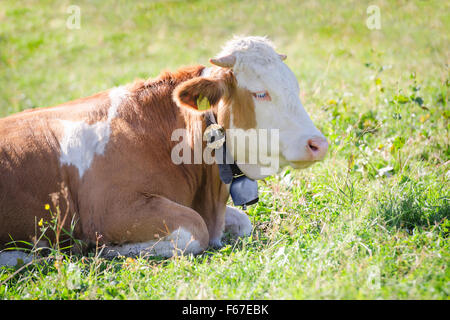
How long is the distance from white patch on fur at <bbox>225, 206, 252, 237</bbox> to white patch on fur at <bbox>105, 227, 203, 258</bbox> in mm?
641

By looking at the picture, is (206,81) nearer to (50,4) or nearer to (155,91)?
(155,91)

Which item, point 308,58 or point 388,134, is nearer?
point 388,134

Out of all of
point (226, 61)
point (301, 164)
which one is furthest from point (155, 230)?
point (226, 61)

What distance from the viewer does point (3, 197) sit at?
4.15m

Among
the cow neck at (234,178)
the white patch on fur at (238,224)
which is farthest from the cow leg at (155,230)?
the white patch on fur at (238,224)

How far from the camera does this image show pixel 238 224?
187 inches

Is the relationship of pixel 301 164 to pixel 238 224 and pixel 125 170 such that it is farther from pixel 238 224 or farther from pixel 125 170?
pixel 125 170

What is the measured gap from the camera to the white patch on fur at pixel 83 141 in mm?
4289

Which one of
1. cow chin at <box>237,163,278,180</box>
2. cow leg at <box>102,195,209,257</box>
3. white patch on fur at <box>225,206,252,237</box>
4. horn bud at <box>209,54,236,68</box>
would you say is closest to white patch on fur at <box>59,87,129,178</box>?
cow leg at <box>102,195,209,257</box>

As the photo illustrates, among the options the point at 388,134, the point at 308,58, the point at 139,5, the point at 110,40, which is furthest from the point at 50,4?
the point at 388,134

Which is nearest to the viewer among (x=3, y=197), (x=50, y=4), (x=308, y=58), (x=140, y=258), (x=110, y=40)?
(x=140, y=258)

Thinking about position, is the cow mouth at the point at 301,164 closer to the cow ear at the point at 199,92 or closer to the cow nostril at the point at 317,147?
the cow nostril at the point at 317,147

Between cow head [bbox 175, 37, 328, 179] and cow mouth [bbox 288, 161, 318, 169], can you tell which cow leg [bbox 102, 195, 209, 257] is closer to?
cow head [bbox 175, 37, 328, 179]
